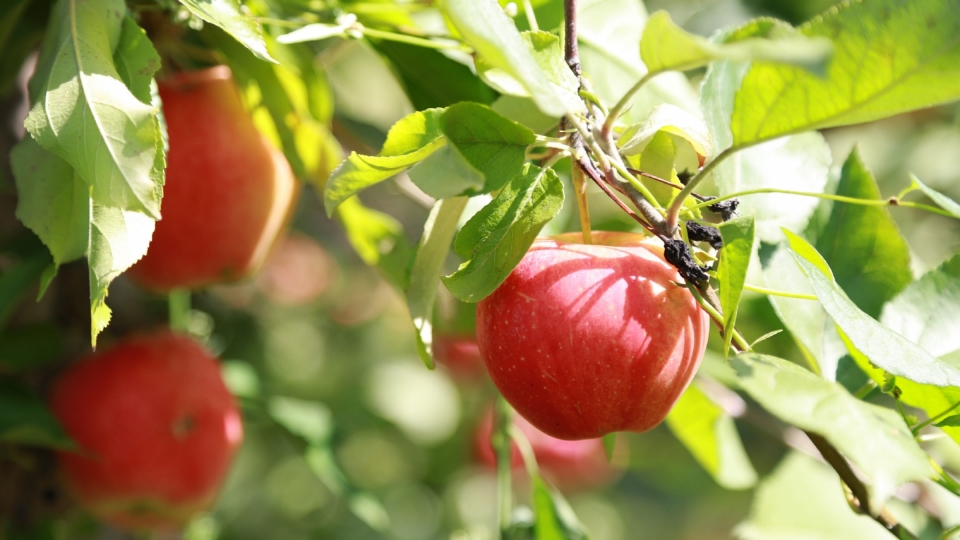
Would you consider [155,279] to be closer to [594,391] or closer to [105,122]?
[105,122]

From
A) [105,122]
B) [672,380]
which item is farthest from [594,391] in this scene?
[105,122]

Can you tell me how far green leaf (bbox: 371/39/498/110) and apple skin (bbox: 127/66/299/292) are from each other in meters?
0.19

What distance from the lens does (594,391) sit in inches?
18.9

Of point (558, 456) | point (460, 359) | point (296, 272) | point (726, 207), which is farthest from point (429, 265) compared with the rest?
point (296, 272)

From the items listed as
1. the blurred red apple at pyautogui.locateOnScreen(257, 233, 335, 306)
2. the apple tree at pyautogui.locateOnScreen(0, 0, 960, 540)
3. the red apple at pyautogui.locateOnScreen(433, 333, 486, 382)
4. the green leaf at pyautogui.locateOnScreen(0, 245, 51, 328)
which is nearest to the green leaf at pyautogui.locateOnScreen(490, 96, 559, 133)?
the apple tree at pyautogui.locateOnScreen(0, 0, 960, 540)

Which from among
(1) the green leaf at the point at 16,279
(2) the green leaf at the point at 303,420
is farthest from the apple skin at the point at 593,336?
(2) the green leaf at the point at 303,420

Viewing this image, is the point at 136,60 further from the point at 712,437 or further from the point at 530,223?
the point at 712,437

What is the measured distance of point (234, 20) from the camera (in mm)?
502

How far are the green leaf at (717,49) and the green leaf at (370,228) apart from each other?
1.52 feet

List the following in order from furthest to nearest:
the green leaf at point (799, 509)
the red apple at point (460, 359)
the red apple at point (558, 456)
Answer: the red apple at point (558, 456)
the red apple at point (460, 359)
the green leaf at point (799, 509)

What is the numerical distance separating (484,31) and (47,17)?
1.95 feet

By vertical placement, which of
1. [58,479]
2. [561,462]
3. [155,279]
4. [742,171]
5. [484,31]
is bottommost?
[561,462]

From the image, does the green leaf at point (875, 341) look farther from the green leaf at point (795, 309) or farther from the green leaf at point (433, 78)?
the green leaf at point (433, 78)

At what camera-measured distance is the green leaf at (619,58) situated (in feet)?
2.36
